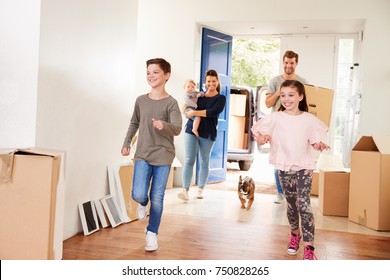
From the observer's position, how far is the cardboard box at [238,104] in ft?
25.3

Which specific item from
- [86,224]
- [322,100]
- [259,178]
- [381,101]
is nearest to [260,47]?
[259,178]

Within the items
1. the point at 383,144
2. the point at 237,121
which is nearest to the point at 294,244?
the point at 383,144

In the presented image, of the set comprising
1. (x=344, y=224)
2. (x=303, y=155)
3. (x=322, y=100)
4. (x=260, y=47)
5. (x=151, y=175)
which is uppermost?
(x=260, y=47)

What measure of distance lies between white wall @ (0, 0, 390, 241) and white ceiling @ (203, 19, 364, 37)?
0.64ft

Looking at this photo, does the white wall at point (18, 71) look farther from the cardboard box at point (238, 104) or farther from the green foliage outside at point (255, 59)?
the green foliage outside at point (255, 59)

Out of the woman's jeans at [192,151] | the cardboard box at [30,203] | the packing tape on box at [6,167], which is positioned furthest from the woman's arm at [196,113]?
the packing tape on box at [6,167]

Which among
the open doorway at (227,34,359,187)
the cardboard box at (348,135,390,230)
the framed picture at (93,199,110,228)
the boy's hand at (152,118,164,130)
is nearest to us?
the boy's hand at (152,118,164,130)

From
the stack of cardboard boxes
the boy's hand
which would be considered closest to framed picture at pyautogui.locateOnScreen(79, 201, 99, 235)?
the boy's hand

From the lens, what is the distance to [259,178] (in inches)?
263

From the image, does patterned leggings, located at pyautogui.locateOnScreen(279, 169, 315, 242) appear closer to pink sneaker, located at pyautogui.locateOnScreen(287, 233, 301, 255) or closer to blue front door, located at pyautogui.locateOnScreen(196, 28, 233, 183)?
pink sneaker, located at pyautogui.locateOnScreen(287, 233, 301, 255)

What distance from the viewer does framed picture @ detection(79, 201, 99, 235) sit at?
10.1 ft

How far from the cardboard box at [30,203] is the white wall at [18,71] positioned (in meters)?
0.43

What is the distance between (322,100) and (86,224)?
7.51ft

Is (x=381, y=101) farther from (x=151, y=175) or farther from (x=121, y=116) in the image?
(x=151, y=175)
